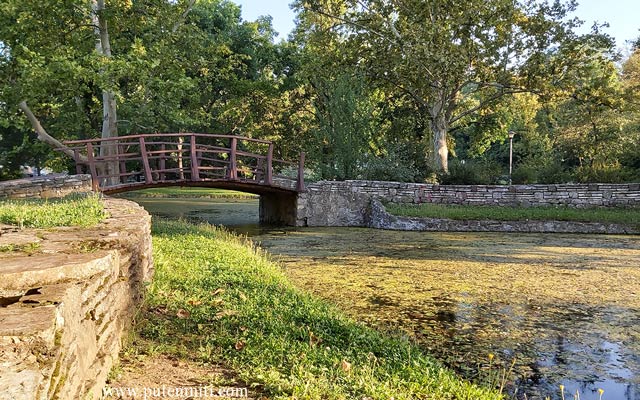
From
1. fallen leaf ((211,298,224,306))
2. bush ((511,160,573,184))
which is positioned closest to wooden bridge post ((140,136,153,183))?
fallen leaf ((211,298,224,306))

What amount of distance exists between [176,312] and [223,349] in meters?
1.10

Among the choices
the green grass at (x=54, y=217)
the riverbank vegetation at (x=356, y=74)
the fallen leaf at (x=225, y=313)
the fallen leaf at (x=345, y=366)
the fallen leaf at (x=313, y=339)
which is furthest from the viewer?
the riverbank vegetation at (x=356, y=74)

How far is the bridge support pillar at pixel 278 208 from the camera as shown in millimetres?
18422

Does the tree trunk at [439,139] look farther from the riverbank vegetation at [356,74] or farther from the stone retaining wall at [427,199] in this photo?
the stone retaining wall at [427,199]

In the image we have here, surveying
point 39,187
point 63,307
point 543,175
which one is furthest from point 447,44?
point 63,307

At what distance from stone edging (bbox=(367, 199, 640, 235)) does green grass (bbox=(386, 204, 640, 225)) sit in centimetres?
16

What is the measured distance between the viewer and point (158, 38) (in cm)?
2038

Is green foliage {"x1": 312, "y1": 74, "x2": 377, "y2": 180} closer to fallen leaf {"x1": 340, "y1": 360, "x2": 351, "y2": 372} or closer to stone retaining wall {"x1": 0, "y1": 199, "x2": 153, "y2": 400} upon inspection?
stone retaining wall {"x1": 0, "y1": 199, "x2": 153, "y2": 400}

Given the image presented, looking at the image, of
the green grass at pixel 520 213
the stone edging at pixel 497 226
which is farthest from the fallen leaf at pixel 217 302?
the green grass at pixel 520 213

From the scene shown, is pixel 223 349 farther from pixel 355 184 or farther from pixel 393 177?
pixel 393 177

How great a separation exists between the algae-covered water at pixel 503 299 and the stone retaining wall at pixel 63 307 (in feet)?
9.30

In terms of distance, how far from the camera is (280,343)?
4.37 meters

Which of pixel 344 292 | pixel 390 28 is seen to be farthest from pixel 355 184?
pixel 344 292

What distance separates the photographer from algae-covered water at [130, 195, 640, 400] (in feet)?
15.7
